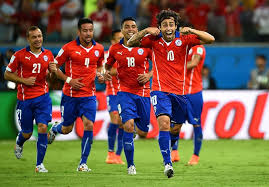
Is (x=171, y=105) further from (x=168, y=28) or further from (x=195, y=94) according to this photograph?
(x=195, y=94)

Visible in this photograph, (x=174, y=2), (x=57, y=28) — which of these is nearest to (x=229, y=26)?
(x=174, y=2)

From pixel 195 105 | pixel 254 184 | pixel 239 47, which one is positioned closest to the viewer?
pixel 254 184

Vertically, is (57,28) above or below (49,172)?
above

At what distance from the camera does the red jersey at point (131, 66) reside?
11.4 m

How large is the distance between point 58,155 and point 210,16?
826cm

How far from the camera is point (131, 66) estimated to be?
11484mm

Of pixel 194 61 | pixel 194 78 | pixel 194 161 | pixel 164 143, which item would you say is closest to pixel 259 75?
pixel 194 78

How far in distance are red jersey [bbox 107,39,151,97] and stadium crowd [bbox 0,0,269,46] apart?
851cm

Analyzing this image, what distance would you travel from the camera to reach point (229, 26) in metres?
20.6

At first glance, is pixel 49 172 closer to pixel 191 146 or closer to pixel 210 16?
pixel 191 146

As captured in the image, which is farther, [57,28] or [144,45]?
[57,28]

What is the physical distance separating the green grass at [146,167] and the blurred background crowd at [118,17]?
4304 mm

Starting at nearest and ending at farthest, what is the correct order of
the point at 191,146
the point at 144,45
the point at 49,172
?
the point at 144,45 → the point at 49,172 → the point at 191,146

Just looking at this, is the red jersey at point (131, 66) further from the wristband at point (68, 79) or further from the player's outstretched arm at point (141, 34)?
the player's outstretched arm at point (141, 34)
